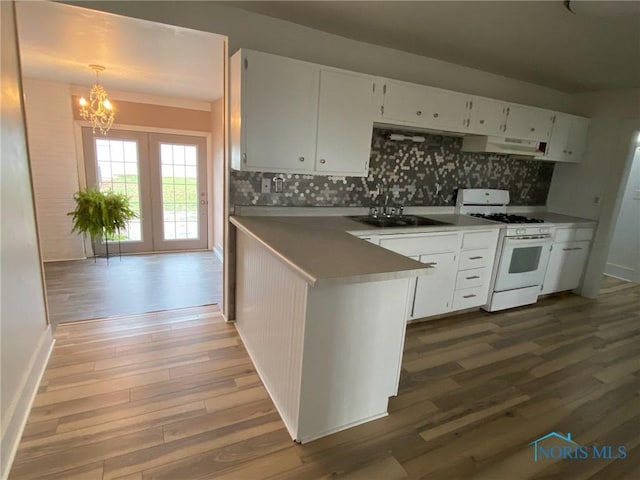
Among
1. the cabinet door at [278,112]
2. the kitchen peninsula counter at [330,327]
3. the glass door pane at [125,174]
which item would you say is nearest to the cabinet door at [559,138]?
the cabinet door at [278,112]

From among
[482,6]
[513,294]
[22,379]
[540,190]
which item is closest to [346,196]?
[482,6]

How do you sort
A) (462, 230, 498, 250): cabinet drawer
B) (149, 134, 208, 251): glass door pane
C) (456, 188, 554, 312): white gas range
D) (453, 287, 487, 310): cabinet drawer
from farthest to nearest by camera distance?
1. (149, 134, 208, 251): glass door pane
2. (456, 188, 554, 312): white gas range
3. (453, 287, 487, 310): cabinet drawer
4. (462, 230, 498, 250): cabinet drawer

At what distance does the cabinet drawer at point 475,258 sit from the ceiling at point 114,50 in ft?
9.19

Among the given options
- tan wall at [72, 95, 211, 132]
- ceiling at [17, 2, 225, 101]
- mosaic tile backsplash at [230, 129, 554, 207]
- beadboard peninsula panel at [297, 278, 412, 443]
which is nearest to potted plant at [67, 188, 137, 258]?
tan wall at [72, 95, 211, 132]

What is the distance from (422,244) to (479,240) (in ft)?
2.35

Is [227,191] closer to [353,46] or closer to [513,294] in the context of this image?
[353,46]

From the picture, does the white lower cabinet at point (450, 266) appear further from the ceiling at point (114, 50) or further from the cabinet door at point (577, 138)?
the ceiling at point (114, 50)

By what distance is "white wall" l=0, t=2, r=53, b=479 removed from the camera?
1630 mm

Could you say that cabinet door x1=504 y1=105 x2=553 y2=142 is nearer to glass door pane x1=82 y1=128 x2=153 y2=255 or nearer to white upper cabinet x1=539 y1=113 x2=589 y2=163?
white upper cabinet x1=539 y1=113 x2=589 y2=163

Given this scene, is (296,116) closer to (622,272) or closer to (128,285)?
(128,285)

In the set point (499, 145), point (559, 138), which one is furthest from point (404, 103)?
point (559, 138)

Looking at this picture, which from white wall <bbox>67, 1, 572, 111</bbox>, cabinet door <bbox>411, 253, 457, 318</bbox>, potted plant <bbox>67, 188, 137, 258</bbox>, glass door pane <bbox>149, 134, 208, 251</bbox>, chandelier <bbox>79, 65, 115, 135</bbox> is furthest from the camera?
glass door pane <bbox>149, 134, 208, 251</bbox>

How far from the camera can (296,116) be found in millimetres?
2482

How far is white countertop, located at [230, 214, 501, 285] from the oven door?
87 centimetres
